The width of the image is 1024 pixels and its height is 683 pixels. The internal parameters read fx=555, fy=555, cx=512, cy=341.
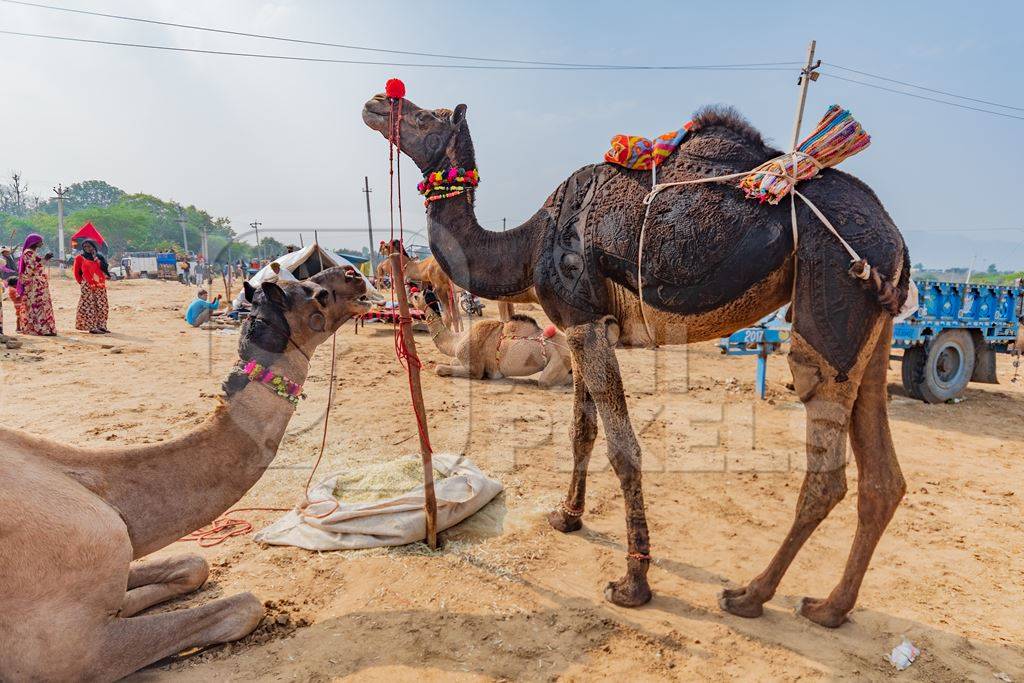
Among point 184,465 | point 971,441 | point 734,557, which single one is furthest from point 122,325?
point 971,441

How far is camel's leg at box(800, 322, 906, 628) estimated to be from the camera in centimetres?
282

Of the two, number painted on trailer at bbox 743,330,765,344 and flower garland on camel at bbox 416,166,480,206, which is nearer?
flower garland on camel at bbox 416,166,480,206

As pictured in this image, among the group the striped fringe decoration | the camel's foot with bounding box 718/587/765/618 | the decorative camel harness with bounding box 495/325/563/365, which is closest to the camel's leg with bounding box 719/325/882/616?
the camel's foot with bounding box 718/587/765/618

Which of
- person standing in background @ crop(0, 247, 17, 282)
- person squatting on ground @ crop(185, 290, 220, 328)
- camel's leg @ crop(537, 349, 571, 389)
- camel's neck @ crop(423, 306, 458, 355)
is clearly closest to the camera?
camel's leg @ crop(537, 349, 571, 389)

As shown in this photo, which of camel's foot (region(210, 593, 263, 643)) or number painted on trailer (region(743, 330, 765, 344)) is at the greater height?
number painted on trailer (region(743, 330, 765, 344))

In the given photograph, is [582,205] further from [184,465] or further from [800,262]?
[184,465]

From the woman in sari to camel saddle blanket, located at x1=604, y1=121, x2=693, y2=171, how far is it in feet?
41.1

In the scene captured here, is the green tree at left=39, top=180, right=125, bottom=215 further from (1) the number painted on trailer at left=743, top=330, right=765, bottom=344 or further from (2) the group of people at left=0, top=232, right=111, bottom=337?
(1) the number painted on trailer at left=743, top=330, right=765, bottom=344

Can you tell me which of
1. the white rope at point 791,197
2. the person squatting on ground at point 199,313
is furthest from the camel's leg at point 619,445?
the person squatting on ground at point 199,313

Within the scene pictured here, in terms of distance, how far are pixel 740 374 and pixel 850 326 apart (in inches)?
303

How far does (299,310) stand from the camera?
280 cm

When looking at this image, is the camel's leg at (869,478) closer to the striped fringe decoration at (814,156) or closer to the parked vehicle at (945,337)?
the striped fringe decoration at (814,156)

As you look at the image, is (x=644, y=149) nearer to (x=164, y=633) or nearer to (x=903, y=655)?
(x=903, y=655)

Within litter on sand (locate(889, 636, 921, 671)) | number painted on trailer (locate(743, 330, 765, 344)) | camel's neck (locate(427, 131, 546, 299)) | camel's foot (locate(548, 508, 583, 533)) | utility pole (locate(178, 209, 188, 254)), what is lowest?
litter on sand (locate(889, 636, 921, 671))
